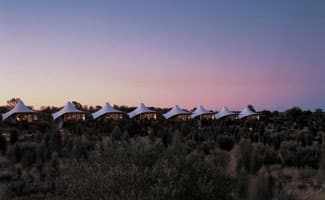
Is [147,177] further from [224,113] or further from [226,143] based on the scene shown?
[224,113]

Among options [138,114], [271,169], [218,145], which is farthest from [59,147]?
[138,114]

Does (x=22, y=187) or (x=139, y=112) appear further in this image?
(x=139, y=112)

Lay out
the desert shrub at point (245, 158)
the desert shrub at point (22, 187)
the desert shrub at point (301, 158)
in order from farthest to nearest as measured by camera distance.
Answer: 1. the desert shrub at point (301, 158)
2. the desert shrub at point (245, 158)
3. the desert shrub at point (22, 187)

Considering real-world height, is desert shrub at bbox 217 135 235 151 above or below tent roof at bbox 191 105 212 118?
below

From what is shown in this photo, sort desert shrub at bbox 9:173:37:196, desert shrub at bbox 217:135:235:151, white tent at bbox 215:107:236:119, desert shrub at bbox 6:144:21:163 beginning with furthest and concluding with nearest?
white tent at bbox 215:107:236:119, desert shrub at bbox 217:135:235:151, desert shrub at bbox 6:144:21:163, desert shrub at bbox 9:173:37:196

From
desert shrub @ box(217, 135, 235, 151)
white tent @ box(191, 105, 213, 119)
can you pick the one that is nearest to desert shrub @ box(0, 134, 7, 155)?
desert shrub @ box(217, 135, 235, 151)

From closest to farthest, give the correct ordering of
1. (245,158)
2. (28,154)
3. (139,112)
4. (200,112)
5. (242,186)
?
(242,186)
(245,158)
(28,154)
(139,112)
(200,112)

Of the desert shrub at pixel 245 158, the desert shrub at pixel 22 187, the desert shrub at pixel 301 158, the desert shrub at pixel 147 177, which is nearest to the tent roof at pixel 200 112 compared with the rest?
the desert shrub at pixel 301 158

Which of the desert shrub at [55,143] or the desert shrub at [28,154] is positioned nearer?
the desert shrub at [28,154]

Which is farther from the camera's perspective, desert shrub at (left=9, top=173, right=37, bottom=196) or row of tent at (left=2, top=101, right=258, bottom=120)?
row of tent at (left=2, top=101, right=258, bottom=120)

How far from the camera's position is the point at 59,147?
16062 millimetres

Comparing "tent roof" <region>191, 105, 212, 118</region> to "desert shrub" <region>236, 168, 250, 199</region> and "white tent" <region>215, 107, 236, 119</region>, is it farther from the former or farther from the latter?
"desert shrub" <region>236, 168, 250, 199</region>

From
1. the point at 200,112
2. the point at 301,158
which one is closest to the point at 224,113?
the point at 200,112

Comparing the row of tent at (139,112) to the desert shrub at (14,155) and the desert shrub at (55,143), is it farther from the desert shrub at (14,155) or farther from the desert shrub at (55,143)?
the desert shrub at (14,155)
